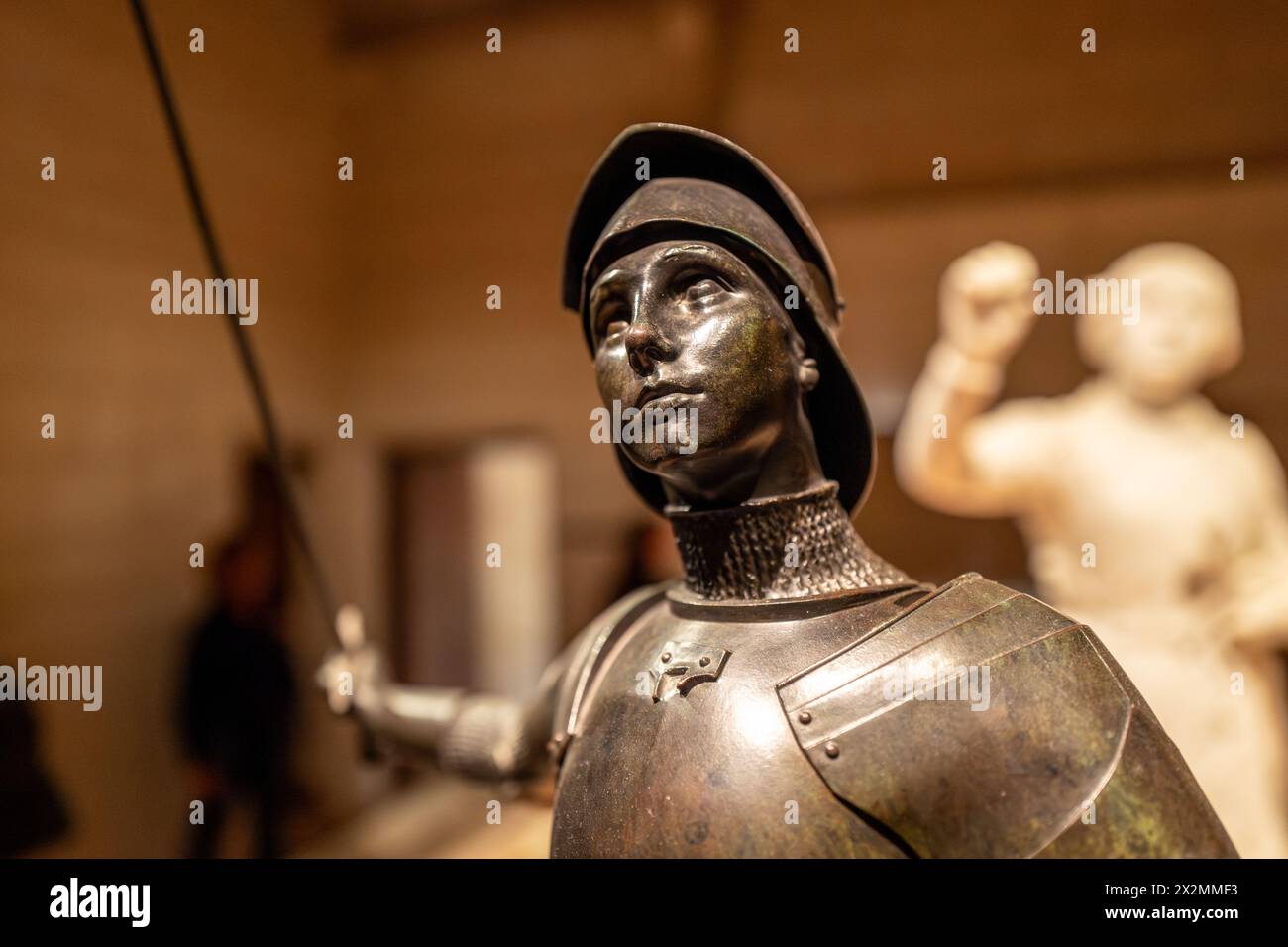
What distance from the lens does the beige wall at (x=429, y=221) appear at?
2963 millimetres

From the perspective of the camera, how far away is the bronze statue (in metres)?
1.25

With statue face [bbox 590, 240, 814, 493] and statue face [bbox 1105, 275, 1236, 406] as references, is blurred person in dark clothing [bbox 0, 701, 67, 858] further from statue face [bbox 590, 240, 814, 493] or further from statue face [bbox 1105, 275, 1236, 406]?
statue face [bbox 1105, 275, 1236, 406]

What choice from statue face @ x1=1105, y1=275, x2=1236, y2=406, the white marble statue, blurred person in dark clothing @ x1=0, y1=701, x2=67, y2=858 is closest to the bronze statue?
the white marble statue

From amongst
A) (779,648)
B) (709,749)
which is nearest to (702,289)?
(779,648)

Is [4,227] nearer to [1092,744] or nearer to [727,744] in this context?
[727,744]

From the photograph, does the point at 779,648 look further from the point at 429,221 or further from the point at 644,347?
the point at 429,221

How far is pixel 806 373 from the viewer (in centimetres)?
155

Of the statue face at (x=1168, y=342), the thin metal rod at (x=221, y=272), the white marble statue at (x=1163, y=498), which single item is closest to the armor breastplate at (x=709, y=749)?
the thin metal rod at (x=221, y=272)

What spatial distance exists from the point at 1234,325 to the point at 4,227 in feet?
13.1

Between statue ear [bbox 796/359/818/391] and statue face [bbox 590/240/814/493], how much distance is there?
4 centimetres

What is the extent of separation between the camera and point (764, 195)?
1.64 meters

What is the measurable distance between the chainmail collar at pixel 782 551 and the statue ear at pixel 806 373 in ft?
0.57

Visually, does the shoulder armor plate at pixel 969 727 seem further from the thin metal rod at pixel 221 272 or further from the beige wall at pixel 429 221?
the beige wall at pixel 429 221
